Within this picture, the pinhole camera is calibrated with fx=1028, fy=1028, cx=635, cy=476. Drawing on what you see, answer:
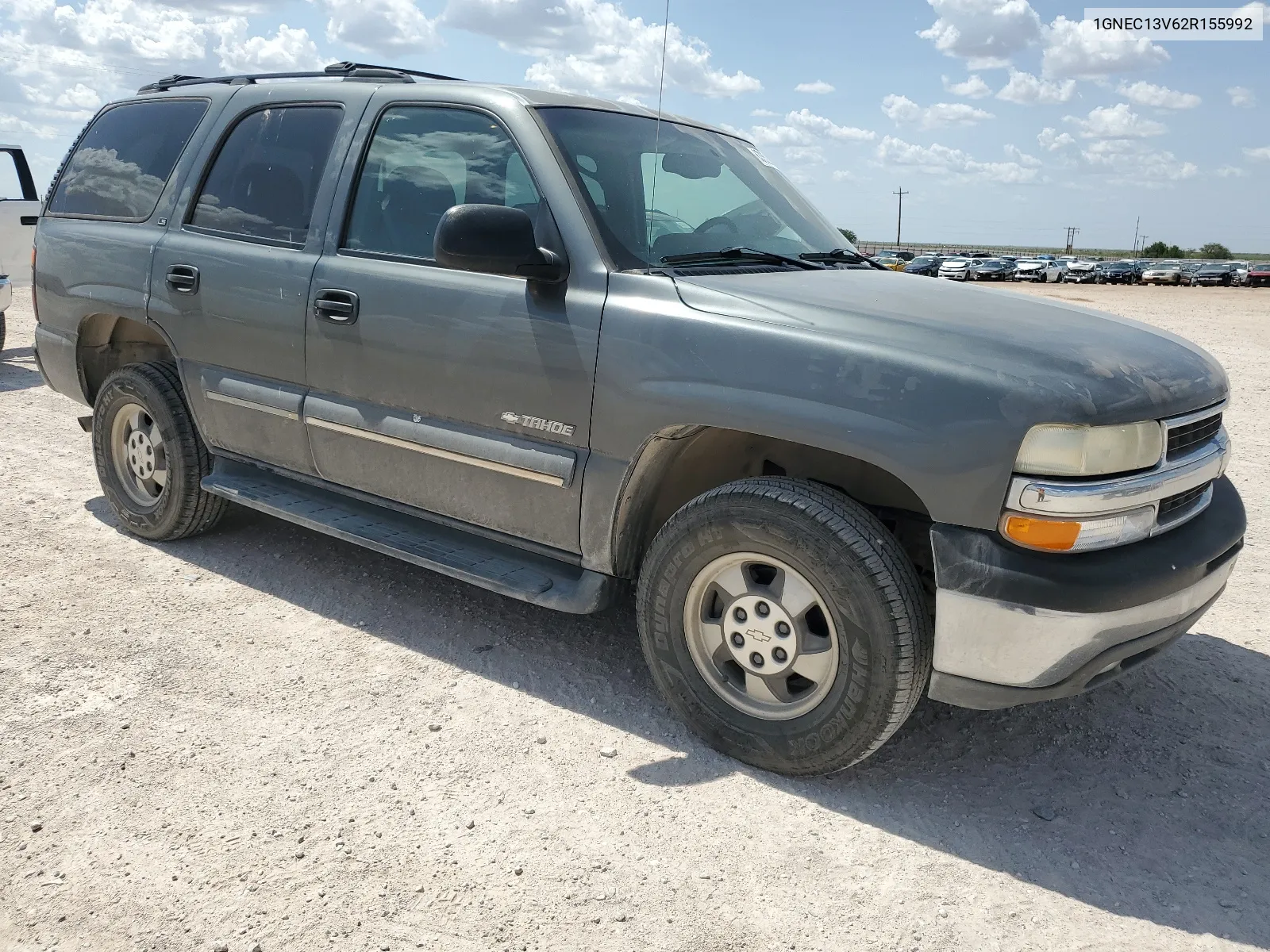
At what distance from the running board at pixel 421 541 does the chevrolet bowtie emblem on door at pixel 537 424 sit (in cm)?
49

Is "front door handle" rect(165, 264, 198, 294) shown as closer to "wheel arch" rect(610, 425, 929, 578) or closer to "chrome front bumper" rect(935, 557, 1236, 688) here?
"wheel arch" rect(610, 425, 929, 578)

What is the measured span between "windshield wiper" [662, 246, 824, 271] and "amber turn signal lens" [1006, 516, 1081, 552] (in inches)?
54.3

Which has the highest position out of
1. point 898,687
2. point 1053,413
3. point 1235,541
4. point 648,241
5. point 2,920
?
point 648,241

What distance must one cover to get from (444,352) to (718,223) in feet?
3.59

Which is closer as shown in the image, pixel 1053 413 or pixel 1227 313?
pixel 1053 413

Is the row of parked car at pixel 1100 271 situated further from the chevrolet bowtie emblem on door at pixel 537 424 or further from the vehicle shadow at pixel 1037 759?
the chevrolet bowtie emblem on door at pixel 537 424

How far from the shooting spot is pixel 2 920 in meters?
2.41

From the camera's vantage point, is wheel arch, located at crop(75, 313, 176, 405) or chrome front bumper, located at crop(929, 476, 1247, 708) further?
wheel arch, located at crop(75, 313, 176, 405)

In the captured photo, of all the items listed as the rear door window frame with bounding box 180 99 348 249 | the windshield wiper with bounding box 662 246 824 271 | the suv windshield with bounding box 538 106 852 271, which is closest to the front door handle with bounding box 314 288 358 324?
the rear door window frame with bounding box 180 99 348 249

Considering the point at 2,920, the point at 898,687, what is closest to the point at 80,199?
the point at 2,920

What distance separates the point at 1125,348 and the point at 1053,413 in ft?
1.92

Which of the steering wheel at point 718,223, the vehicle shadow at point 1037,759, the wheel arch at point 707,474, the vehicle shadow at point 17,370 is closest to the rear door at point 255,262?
the vehicle shadow at point 1037,759

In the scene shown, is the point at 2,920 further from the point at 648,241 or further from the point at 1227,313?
the point at 1227,313

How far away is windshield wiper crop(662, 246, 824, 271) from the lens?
3.42 m
